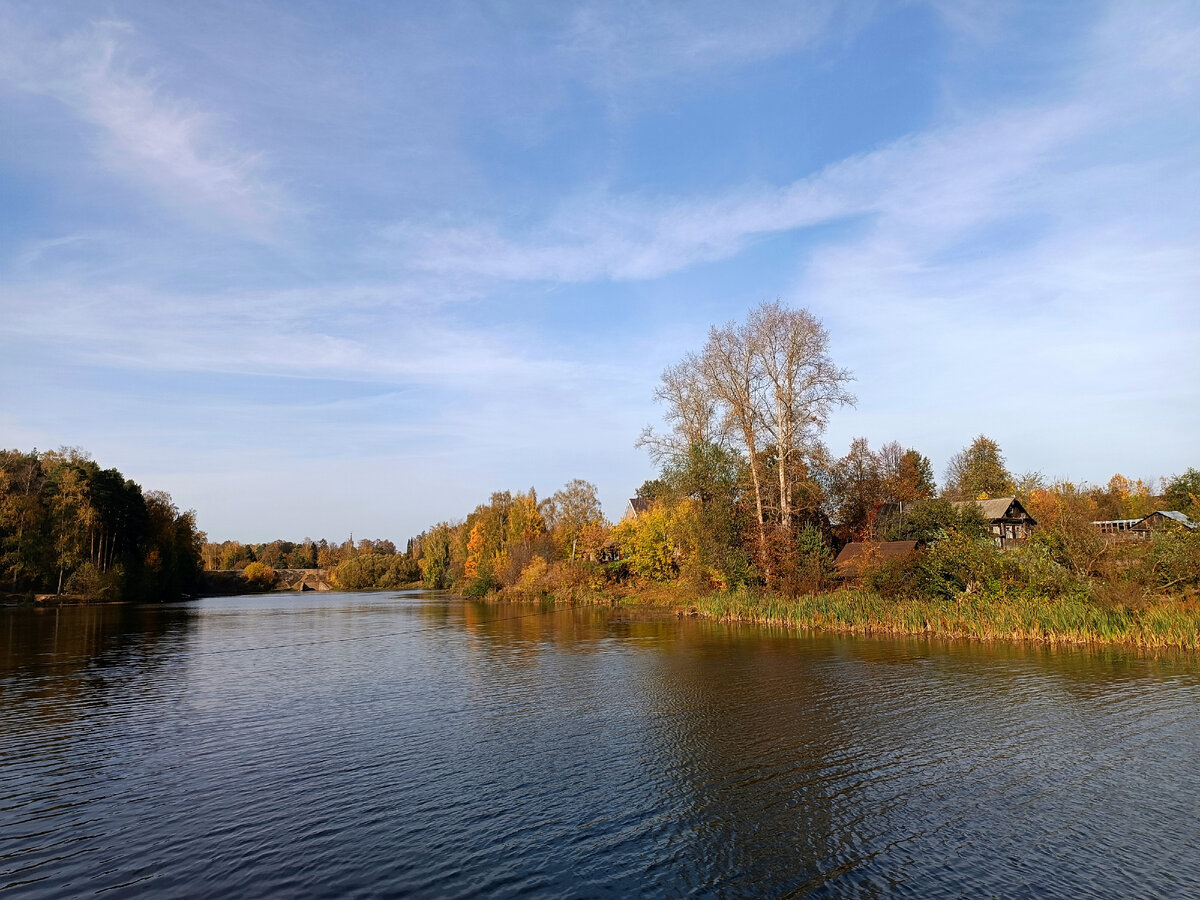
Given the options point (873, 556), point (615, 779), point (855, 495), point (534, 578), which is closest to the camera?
point (615, 779)

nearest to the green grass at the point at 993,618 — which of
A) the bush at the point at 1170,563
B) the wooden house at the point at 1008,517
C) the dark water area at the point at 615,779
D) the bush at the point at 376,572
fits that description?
the bush at the point at 1170,563

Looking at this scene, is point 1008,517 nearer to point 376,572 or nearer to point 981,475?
point 981,475

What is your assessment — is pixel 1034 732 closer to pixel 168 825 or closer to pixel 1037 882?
pixel 1037 882

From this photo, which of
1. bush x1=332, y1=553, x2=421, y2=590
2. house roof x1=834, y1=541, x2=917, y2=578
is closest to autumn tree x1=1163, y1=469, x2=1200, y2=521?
house roof x1=834, y1=541, x2=917, y2=578

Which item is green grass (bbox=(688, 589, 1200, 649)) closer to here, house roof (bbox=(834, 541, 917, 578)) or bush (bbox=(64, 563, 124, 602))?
house roof (bbox=(834, 541, 917, 578))

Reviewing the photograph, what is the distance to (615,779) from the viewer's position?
37.5 feet

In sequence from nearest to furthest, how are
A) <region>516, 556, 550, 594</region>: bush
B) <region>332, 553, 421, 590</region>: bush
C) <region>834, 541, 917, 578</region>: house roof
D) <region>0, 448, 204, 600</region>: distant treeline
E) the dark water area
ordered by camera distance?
the dark water area
<region>834, 541, 917, 578</region>: house roof
<region>0, 448, 204, 600</region>: distant treeline
<region>516, 556, 550, 594</region>: bush
<region>332, 553, 421, 590</region>: bush

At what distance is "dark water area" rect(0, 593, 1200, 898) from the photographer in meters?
8.12

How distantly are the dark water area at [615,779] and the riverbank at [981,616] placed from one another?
1794mm

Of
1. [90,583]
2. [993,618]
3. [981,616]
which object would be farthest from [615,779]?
[90,583]

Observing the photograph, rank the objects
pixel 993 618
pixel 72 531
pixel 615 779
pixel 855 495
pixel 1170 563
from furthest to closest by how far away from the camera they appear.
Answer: pixel 72 531, pixel 855 495, pixel 993 618, pixel 1170 563, pixel 615 779

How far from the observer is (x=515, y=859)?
8.47 m

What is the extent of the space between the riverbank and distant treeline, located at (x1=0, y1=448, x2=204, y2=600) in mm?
55053

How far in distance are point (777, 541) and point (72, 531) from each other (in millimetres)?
58859
